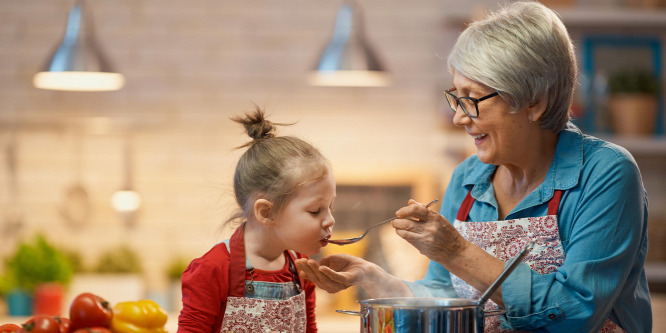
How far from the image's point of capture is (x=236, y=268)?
1.69 metres

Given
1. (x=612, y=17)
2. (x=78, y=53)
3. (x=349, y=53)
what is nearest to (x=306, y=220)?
(x=349, y=53)

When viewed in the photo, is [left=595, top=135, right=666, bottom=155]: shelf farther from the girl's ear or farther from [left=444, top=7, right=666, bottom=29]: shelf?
the girl's ear

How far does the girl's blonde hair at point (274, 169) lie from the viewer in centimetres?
175

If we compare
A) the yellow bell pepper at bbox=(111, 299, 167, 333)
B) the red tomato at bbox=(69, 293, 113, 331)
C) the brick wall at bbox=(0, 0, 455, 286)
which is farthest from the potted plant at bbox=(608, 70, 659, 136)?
the red tomato at bbox=(69, 293, 113, 331)

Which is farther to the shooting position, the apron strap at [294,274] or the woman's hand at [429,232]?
the apron strap at [294,274]

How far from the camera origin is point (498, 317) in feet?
5.60

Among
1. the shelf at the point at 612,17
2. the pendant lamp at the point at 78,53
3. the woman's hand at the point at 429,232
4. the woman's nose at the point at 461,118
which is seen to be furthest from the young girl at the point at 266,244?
the shelf at the point at 612,17

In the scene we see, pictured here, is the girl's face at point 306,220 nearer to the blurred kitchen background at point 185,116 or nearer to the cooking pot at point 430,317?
the cooking pot at point 430,317

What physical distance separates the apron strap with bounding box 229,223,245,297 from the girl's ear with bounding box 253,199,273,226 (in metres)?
0.07

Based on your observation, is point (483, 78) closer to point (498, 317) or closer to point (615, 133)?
point (498, 317)

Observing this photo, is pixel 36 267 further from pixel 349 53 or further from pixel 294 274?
pixel 294 274

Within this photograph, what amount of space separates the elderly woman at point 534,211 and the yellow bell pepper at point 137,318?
1.17 ft

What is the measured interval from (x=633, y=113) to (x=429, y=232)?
2.45 meters

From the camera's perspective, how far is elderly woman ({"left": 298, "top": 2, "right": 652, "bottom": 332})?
62.7 inches
